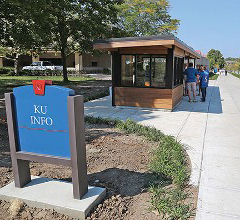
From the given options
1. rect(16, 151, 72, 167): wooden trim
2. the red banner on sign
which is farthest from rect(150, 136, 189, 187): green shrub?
the red banner on sign

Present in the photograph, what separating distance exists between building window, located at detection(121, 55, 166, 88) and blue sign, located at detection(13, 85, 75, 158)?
765cm

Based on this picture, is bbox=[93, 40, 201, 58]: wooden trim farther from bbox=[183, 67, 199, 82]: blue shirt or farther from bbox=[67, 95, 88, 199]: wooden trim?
bbox=[67, 95, 88, 199]: wooden trim

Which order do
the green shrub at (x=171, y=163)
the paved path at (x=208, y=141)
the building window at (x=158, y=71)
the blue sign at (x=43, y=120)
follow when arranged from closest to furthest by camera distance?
the blue sign at (x=43, y=120) → the paved path at (x=208, y=141) → the green shrub at (x=171, y=163) → the building window at (x=158, y=71)

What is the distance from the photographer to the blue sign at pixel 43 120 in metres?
3.32

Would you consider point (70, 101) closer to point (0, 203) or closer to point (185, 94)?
point (0, 203)

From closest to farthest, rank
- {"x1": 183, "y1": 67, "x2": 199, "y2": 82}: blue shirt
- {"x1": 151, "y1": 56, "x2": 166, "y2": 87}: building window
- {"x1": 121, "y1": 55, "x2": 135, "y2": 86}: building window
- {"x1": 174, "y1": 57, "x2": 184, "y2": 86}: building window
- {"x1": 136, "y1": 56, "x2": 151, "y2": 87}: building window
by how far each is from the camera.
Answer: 1. {"x1": 151, "y1": 56, "x2": 166, "y2": 87}: building window
2. {"x1": 136, "y1": 56, "x2": 151, "y2": 87}: building window
3. {"x1": 121, "y1": 55, "x2": 135, "y2": 86}: building window
4. {"x1": 174, "y1": 57, "x2": 184, "y2": 86}: building window
5. {"x1": 183, "y1": 67, "x2": 199, "y2": 82}: blue shirt

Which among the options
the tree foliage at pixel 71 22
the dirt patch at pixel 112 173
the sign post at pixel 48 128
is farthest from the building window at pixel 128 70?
the sign post at pixel 48 128

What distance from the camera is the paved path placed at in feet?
11.9

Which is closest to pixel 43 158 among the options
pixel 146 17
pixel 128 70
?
pixel 128 70

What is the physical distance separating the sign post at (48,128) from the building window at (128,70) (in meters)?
7.70

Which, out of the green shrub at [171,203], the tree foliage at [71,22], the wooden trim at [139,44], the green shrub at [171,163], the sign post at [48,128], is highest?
the tree foliage at [71,22]

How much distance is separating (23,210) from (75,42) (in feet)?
76.9

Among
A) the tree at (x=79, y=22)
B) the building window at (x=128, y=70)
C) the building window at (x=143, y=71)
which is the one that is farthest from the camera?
the tree at (x=79, y=22)

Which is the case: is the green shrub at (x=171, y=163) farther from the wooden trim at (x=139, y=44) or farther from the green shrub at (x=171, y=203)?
the wooden trim at (x=139, y=44)
